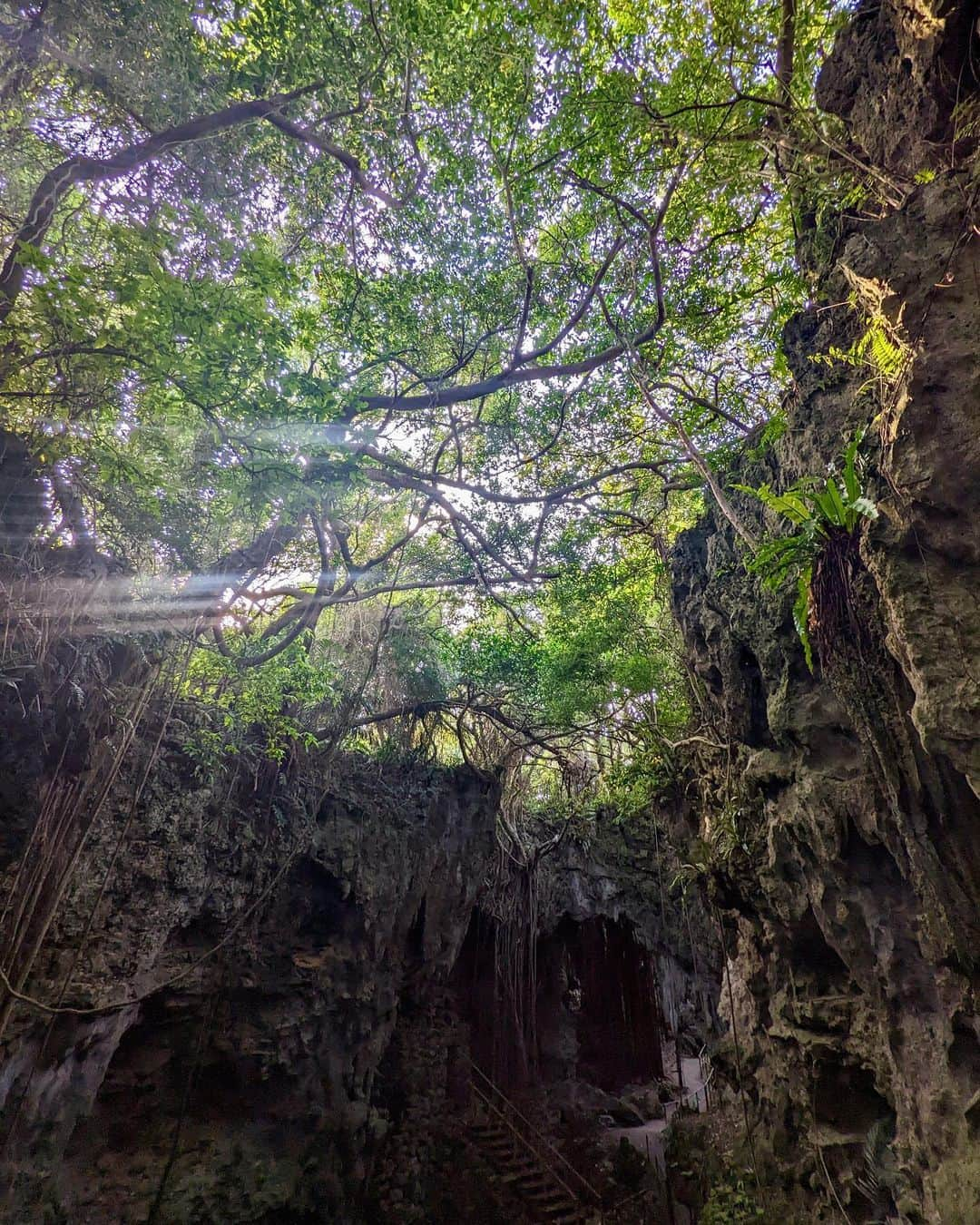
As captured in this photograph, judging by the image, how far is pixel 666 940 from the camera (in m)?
9.97

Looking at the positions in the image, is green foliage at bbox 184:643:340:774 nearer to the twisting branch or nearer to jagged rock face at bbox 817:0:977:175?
the twisting branch

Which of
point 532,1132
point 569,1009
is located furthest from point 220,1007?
point 569,1009

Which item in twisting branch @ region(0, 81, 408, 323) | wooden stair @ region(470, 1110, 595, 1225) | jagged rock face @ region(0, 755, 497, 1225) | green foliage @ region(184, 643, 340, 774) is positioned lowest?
wooden stair @ region(470, 1110, 595, 1225)

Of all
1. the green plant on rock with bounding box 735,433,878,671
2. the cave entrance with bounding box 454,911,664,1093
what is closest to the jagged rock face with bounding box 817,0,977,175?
the green plant on rock with bounding box 735,433,878,671

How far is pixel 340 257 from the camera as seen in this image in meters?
4.61

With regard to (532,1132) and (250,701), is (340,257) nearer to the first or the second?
(250,701)

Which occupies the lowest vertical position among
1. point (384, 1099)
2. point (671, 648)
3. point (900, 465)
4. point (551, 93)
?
point (384, 1099)

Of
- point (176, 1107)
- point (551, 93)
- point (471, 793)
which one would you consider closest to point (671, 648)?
point (471, 793)

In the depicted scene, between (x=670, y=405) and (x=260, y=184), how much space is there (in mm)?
3810

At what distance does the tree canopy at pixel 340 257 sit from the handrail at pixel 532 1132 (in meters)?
6.09

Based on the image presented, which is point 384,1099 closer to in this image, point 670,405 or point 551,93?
point 670,405

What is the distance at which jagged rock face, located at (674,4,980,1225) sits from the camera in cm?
284

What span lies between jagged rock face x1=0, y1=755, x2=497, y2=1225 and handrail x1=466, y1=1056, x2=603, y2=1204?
1791mm

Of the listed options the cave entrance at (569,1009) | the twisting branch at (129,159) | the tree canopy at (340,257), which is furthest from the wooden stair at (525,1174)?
the twisting branch at (129,159)
